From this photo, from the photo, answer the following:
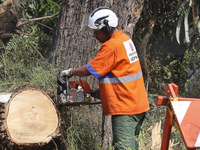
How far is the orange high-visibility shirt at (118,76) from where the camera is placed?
232cm

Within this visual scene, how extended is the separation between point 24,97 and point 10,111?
0.71ft

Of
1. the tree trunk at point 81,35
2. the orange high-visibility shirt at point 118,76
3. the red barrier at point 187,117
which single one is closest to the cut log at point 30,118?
the orange high-visibility shirt at point 118,76

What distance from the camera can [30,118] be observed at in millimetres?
2428

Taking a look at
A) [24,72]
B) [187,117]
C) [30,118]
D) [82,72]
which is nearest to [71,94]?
[82,72]

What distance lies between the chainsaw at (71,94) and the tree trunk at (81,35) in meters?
0.57

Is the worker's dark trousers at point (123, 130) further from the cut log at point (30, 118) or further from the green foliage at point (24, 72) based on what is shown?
the green foliage at point (24, 72)

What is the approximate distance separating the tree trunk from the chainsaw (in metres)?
0.57

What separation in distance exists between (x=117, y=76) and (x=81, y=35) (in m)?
1.17

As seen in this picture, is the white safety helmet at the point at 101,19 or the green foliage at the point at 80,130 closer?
the white safety helmet at the point at 101,19

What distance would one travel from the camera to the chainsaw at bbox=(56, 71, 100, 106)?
251 centimetres

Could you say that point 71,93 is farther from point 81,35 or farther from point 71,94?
point 81,35

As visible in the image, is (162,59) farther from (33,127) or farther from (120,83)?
(33,127)

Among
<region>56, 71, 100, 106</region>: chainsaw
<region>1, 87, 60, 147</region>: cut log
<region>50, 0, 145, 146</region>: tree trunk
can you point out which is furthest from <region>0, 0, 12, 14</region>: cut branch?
<region>56, 71, 100, 106</region>: chainsaw

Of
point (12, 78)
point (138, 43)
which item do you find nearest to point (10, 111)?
point (12, 78)
